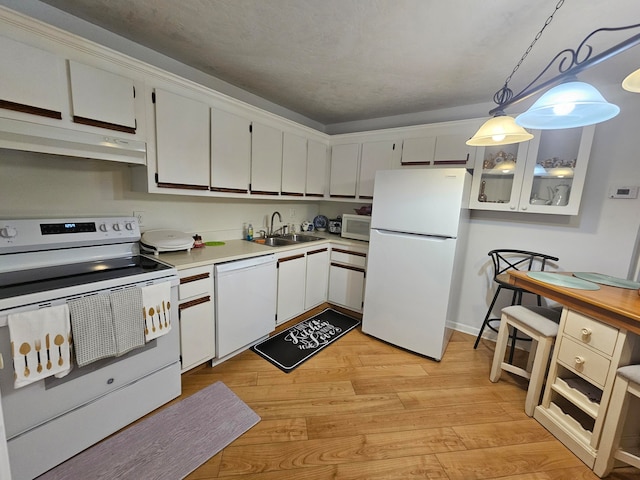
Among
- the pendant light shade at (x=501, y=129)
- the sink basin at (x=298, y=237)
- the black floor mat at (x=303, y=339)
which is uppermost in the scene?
the pendant light shade at (x=501, y=129)

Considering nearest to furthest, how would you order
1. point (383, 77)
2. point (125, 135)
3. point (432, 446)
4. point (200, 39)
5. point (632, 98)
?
point (432, 446) < point (125, 135) < point (200, 39) < point (632, 98) < point (383, 77)

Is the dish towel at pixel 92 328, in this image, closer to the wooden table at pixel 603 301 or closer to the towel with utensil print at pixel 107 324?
the towel with utensil print at pixel 107 324

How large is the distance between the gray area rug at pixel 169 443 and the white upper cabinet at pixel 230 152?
1.70m

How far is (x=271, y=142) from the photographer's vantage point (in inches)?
106

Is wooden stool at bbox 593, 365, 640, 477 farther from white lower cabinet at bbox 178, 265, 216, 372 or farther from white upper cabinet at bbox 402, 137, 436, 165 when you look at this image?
white lower cabinet at bbox 178, 265, 216, 372

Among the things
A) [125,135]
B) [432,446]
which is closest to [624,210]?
[432,446]

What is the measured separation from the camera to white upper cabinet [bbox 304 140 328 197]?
3221mm

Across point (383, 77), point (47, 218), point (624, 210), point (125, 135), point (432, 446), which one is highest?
point (383, 77)

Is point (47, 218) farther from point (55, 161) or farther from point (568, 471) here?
point (568, 471)

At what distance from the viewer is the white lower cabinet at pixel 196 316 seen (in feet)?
5.98

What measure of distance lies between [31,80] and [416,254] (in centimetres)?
276

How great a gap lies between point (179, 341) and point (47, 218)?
1120mm

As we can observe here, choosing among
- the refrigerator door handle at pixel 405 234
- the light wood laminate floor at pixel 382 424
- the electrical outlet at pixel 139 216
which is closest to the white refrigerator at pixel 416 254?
the refrigerator door handle at pixel 405 234

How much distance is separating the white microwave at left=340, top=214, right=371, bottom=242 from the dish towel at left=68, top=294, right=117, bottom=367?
236 cm
